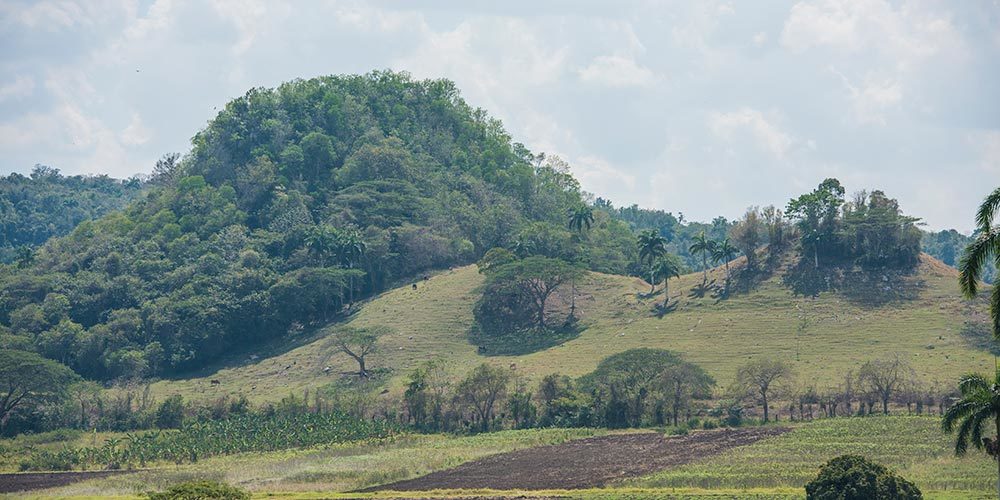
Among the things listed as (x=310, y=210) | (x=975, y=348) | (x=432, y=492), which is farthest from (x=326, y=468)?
(x=310, y=210)

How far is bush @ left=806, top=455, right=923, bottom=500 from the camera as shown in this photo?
57.9 m

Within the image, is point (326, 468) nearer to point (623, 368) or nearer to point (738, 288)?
point (623, 368)

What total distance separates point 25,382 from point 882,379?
281 feet

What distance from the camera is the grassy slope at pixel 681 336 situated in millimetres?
119438

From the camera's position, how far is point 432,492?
249 feet

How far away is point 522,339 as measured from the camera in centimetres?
14375

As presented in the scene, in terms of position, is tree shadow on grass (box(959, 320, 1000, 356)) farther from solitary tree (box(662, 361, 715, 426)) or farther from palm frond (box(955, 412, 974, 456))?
palm frond (box(955, 412, 974, 456))

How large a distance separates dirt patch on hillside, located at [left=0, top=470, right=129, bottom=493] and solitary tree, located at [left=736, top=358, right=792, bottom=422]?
5496cm

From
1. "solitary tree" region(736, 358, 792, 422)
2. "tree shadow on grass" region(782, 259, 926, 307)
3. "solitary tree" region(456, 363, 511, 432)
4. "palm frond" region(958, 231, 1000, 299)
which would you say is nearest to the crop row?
"solitary tree" region(456, 363, 511, 432)

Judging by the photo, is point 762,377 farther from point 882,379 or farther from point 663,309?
point 663,309

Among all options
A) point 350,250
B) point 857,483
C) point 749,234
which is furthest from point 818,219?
point 857,483

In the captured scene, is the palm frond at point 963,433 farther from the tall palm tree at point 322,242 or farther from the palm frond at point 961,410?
the tall palm tree at point 322,242

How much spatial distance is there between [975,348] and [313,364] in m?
73.5

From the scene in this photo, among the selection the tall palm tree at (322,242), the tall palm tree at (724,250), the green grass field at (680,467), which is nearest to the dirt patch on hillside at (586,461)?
the green grass field at (680,467)
